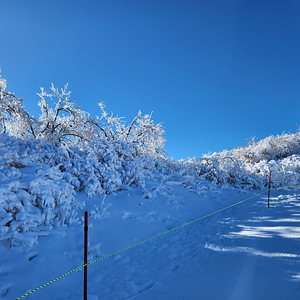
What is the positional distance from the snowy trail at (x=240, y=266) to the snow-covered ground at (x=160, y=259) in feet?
0.04

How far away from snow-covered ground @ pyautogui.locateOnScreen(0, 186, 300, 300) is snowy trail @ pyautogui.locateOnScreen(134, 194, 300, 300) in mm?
12

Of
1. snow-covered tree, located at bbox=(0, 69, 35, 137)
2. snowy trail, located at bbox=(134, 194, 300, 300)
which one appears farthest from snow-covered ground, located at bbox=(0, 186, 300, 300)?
snow-covered tree, located at bbox=(0, 69, 35, 137)

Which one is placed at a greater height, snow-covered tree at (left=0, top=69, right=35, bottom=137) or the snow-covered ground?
snow-covered tree at (left=0, top=69, right=35, bottom=137)

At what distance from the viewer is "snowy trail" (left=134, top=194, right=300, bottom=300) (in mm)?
2895

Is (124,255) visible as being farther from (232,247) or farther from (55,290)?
(232,247)

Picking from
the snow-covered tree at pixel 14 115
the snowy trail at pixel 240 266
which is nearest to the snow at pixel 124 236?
the snowy trail at pixel 240 266

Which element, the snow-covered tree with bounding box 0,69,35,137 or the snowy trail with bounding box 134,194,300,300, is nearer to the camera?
the snowy trail with bounding box 134,194,300,300

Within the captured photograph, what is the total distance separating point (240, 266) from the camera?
362cm

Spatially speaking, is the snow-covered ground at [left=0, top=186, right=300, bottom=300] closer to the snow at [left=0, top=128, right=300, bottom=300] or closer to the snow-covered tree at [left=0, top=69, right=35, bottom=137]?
the snow at [left=0, top=128, right=300, bottom=300]

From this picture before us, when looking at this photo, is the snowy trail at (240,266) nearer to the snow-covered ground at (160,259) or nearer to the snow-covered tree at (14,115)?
the snow-covered ground at (160,259)

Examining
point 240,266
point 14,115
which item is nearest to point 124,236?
point 240,266

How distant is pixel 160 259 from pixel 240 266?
150 cm

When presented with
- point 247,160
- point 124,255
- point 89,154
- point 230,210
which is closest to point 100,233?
point 124,255

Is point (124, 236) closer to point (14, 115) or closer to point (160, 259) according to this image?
point (160, 259)
